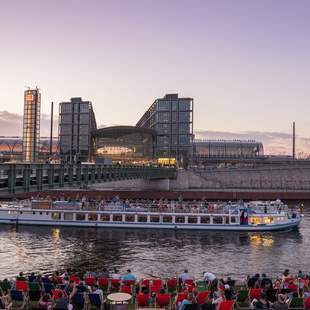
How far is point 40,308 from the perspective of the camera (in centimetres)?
1825

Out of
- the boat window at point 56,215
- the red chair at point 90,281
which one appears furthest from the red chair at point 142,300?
the boat window at point 56,215

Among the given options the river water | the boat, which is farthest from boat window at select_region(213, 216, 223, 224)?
the river water

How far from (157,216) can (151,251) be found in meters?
16.6

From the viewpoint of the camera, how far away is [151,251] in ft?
150

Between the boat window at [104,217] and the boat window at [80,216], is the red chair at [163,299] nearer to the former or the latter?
the boat window at [104,217]

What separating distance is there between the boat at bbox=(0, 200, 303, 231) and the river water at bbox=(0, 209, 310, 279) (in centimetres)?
158

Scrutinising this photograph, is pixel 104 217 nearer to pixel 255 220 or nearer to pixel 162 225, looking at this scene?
pixel 162 225

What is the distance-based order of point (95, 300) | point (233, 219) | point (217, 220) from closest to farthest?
point (95, 300), point (233, 219), point (217, 220)

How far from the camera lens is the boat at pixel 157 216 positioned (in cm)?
6062

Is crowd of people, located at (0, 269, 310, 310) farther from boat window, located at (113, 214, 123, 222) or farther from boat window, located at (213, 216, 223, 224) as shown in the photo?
boat window, located at (113, 214, 123, 222)

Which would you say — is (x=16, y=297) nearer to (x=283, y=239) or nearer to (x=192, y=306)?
(x=192, y=306)

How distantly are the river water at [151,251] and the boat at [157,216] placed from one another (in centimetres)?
158

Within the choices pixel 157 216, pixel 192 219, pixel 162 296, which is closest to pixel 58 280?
pixel 162 296

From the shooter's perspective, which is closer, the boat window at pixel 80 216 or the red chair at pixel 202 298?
the red chair at pixel 202 298
